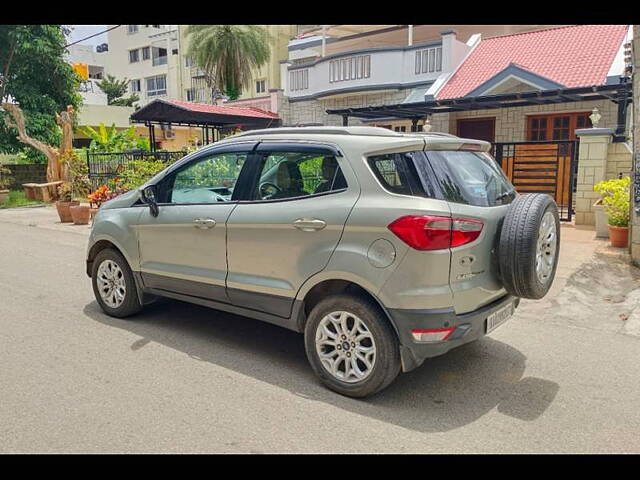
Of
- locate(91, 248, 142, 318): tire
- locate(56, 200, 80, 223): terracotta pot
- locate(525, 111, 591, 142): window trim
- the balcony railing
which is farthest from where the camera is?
the balcony railing

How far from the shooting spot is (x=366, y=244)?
11.6 feet

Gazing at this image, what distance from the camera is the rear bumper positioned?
3.39 metres

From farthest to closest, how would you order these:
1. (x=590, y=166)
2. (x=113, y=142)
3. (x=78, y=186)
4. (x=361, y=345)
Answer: (x=113, y=142) → (x=78, y=186) → (x=590, y=166) → (x=361, y=345)

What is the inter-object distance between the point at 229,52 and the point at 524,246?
30666 mm

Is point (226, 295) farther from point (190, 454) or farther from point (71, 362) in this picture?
point (190, 454)

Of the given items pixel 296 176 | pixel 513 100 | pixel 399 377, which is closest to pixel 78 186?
pixel 513 100

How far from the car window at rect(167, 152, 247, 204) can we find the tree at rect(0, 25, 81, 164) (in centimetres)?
1712

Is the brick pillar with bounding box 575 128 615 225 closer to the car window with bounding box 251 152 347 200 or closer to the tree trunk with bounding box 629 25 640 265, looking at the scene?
the tree trunk with bounding box 629 25 640 265

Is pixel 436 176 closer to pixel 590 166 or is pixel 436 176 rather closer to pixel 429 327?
pixel 429 327

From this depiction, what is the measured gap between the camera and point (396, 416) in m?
3.46

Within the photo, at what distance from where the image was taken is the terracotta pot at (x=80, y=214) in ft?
41.8

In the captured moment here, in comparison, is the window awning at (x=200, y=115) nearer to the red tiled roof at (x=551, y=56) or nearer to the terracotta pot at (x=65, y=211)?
the terracotta pot at (x=65, y=211)

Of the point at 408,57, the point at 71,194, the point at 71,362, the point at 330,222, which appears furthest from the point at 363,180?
the point at 408,57

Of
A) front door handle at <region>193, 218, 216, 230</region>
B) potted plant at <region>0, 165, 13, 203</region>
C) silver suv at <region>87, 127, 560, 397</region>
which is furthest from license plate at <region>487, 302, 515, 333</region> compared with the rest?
potted plant at <region>0, 165, 13, 203</region>
